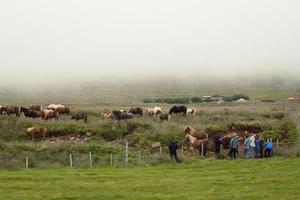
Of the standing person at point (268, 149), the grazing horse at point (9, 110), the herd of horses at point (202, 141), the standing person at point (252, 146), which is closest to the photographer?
the standing person at point (268, 149)

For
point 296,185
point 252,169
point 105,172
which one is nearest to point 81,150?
point 105,172

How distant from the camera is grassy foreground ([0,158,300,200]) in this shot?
21.8 meters

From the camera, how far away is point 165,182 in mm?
25422

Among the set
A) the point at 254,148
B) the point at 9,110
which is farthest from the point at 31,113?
the point at 254,148

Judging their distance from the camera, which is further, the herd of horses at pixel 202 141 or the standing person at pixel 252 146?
the herd of horses at pixel 202 141

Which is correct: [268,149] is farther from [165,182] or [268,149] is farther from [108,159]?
[165,182]

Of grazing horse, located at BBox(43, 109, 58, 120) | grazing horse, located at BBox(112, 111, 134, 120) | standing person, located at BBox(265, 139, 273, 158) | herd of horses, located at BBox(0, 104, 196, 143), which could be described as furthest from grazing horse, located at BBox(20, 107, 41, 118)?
standing person, located at BBox(265, 139, 273, 158)

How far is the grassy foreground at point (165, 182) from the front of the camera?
21.8 meters

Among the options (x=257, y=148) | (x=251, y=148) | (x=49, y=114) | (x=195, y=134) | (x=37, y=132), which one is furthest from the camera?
(x=49, y=114)

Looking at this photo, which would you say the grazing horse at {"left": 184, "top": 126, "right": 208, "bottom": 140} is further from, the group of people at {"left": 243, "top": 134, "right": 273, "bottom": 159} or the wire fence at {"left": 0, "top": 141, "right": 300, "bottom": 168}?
the group of people at {"left": 243, "top": 134, "right": 273, "bottom": 159}

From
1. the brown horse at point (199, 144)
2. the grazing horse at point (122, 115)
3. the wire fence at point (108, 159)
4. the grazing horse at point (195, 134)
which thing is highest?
the grazing horse at point (122, 115)

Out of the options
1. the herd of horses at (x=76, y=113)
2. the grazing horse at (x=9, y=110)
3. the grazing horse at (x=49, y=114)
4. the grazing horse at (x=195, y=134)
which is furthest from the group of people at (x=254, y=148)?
the grazing horse at (x=9, y=110)

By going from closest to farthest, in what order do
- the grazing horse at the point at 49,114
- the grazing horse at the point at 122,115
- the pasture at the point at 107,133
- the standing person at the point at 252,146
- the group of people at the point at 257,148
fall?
the group of people at the point at 257,148
the standing person at the point at 252,146
the pasture at the point at 107,133
the grazing horse at the point at 122,115
the grazing horse at the point at 49,114

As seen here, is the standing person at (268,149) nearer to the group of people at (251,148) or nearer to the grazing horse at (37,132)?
the group of people at (251,148)
